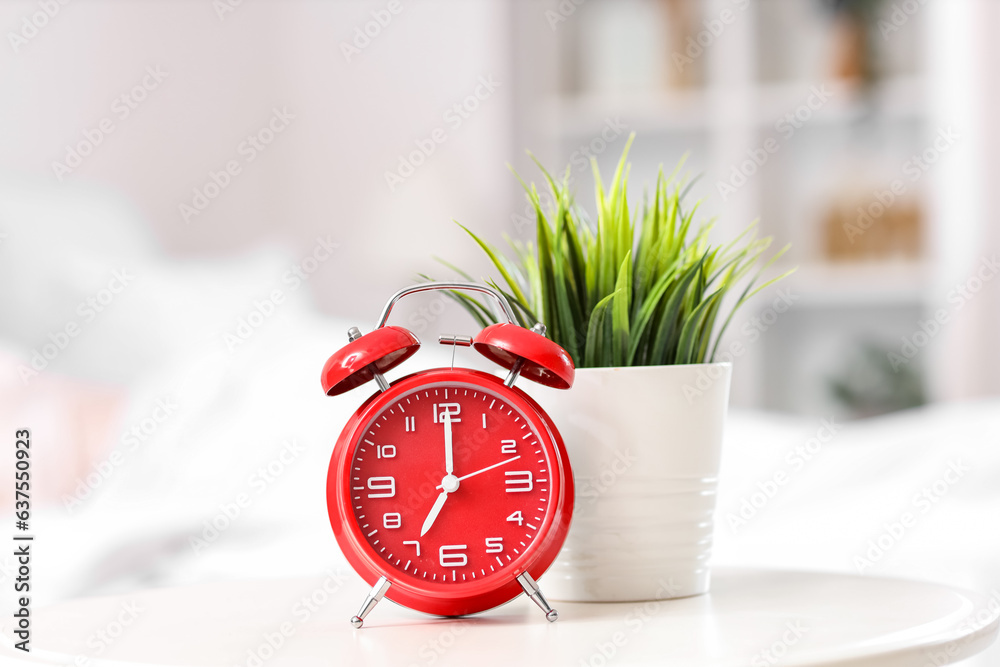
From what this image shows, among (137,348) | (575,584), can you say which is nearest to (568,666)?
(575,584)

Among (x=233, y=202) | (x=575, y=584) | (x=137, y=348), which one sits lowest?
(x=575, y=584)

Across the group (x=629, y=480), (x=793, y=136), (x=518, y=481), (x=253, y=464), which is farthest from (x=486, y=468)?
(x=793, y=136)

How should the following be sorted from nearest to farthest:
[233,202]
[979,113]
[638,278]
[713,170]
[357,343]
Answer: [357,343] < [638,278] < [233,202] < [979,113] < [713,170]

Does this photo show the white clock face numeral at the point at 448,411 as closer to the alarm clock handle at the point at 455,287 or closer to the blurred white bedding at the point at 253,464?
the alarm clock handle at the point at 455,287

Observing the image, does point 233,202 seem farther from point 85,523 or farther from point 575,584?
point 575,584

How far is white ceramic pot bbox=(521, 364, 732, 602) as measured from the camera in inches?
32.7

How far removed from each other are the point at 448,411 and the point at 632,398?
157 millimetres

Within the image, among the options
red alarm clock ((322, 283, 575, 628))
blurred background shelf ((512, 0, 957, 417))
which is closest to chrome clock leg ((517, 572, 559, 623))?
red alarm clock ((322, 283, 575, 628))

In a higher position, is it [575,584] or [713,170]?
[713,170]

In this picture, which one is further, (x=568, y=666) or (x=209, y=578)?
(x=209, y=578)

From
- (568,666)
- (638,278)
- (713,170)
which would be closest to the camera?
(568,666)

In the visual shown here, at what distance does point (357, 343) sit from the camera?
76 cm

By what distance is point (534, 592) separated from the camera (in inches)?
29.9

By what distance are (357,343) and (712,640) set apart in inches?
13.1
